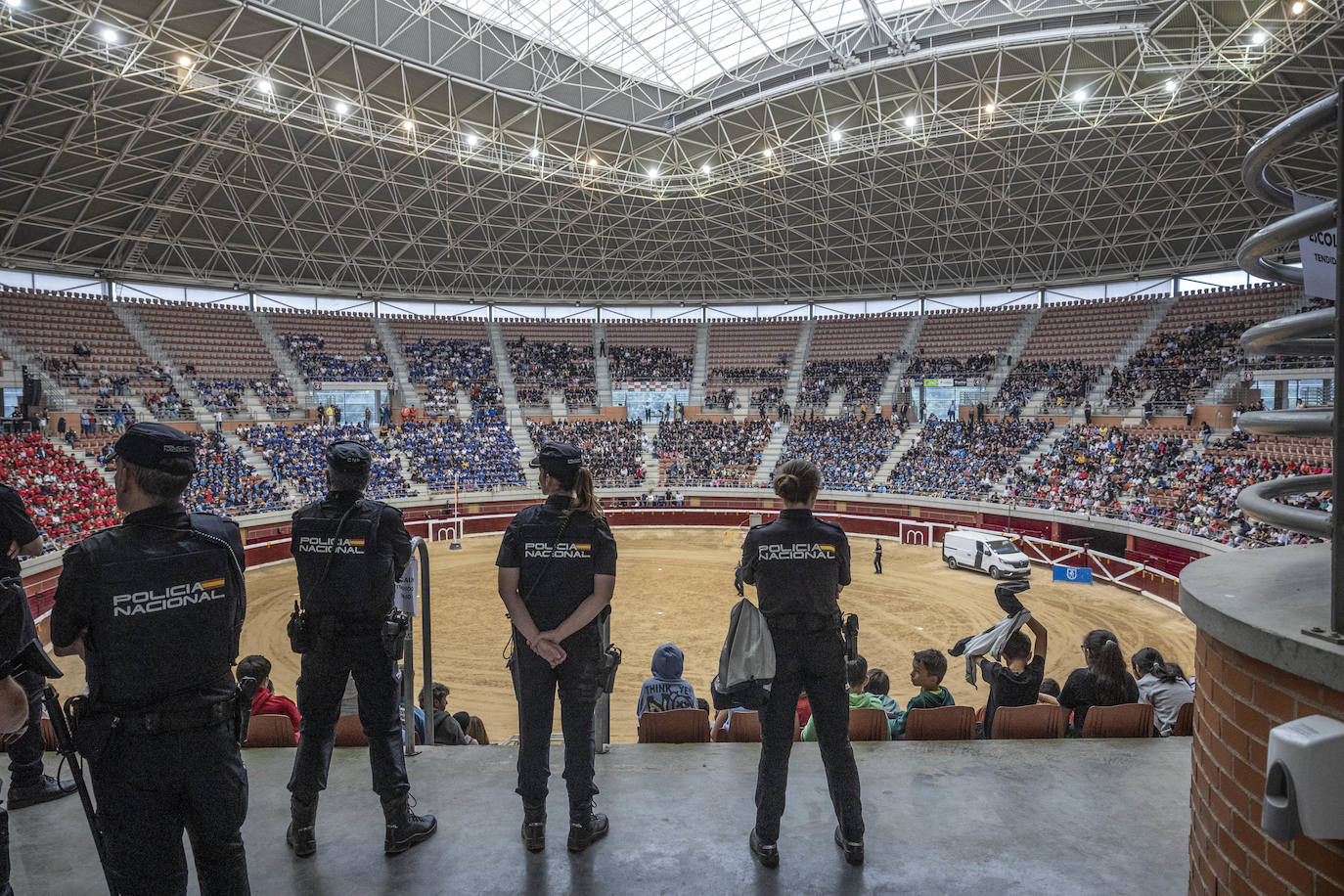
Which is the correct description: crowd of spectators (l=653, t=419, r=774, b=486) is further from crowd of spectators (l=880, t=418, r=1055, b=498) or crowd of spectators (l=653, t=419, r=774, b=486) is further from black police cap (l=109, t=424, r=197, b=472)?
black police cap (l=109, t=424, r=197, b=472)

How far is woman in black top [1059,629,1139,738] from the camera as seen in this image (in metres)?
5.68

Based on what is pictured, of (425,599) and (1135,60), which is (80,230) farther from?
(1135,60)

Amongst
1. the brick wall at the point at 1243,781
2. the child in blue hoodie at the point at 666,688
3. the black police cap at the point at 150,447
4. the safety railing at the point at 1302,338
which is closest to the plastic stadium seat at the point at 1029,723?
the child in blue hoodie at the point at 666,688

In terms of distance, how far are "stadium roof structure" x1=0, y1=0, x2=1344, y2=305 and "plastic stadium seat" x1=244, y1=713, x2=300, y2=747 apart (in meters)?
21.9

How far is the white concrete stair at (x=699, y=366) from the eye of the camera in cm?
4412

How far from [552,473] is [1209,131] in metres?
32.4

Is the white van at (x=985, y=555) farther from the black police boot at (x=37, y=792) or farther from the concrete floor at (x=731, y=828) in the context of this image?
the black police boot at (x=37, y=792)

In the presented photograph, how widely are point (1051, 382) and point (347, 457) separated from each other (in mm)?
39044

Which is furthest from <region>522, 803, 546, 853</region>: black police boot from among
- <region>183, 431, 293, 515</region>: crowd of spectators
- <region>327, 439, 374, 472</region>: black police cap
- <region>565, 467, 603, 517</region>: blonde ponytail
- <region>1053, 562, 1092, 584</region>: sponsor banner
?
<region>183, 431, 293, 515</region>: crowd of spectators

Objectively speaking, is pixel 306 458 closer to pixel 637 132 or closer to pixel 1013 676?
pixel 637 132

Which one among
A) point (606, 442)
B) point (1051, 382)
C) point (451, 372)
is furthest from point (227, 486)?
point (1051, 382)

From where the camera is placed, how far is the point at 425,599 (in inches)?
191

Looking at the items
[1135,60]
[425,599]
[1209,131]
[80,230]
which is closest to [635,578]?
[425,599]

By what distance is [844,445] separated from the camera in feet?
123
